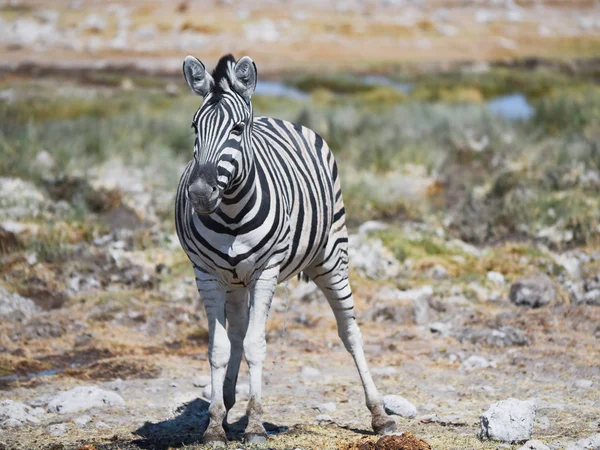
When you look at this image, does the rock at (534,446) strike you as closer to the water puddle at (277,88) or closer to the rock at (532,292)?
Answer: the rock at (532,292)

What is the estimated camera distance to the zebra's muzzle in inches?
206

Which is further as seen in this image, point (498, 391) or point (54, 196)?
point (54, 196)

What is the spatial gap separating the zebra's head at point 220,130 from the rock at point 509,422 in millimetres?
2246

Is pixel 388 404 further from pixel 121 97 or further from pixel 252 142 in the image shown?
pixel 121 97

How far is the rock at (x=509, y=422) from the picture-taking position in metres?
6.03

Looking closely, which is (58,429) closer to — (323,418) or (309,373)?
(323,418)

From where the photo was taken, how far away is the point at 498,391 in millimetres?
7559

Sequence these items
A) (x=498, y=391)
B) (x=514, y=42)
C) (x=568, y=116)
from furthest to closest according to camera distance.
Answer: (x=514, y=42) → (x=568, y=116) → (x=498, y=391)

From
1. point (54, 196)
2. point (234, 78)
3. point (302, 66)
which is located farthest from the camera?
point (302, 66)

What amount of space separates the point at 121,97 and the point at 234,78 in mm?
22271

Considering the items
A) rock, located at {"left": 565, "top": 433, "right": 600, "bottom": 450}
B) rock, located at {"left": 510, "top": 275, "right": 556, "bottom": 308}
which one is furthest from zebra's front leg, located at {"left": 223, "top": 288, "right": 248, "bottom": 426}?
rock, located at {"left": 510, "top": 275, "right": 556, "bottom": 308}

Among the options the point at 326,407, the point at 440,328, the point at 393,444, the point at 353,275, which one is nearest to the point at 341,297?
the point at 326,407

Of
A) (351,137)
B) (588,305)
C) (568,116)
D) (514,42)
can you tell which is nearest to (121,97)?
(351,137)

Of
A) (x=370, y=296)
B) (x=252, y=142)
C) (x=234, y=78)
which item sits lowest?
(x=370, y=296)
